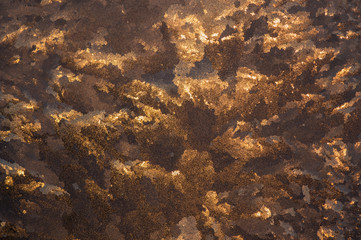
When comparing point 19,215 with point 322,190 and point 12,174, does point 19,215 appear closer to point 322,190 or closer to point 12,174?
point 12,174

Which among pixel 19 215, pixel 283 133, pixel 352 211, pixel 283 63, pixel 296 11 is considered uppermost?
pixel 296 11

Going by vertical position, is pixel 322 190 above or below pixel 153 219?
above

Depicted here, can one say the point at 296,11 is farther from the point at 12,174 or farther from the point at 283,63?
the point at 12,174

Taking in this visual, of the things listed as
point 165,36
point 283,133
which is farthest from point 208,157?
point 165,36

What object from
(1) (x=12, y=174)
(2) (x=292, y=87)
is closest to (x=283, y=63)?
(2) (x=292, y=87)

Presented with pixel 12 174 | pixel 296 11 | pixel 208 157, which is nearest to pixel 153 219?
pixel 208 157

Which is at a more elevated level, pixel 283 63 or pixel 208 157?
pixel 283 63

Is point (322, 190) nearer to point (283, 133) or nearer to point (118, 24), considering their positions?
point (283, 133)
